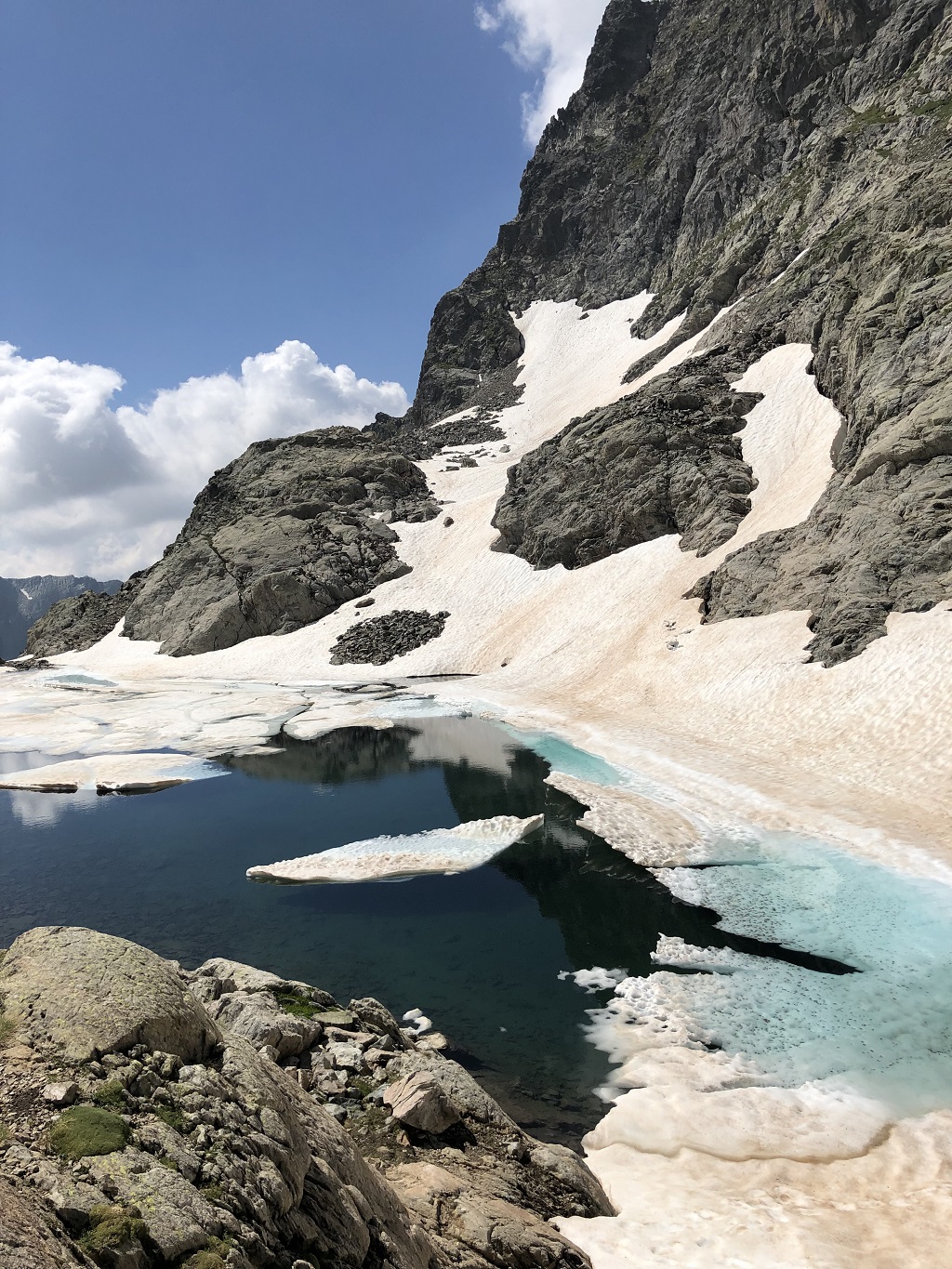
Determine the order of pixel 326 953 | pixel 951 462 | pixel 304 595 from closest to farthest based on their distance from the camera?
pixel 326 953
pixel 951 462
pixel 304 595

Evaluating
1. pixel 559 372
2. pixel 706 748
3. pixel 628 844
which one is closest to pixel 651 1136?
pixel 628 844

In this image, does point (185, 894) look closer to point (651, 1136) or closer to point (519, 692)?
point (651, 1136)

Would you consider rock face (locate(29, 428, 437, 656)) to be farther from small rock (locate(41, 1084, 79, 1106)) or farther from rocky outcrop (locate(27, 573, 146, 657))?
small rock (locate(41, 1084, 79, 1106))

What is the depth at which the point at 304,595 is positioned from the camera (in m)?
75.8

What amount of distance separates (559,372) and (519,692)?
10139 cm

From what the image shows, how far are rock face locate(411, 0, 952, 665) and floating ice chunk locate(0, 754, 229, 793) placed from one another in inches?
1157

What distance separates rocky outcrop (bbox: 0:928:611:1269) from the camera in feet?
12.9

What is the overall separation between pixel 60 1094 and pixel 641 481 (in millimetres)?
61052

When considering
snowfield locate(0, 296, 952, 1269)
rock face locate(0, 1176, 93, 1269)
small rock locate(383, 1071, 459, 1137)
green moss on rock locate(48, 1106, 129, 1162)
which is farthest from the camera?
snowfield locate(0, 296, 952, 1269)


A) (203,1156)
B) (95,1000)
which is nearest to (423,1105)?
(203,1156)

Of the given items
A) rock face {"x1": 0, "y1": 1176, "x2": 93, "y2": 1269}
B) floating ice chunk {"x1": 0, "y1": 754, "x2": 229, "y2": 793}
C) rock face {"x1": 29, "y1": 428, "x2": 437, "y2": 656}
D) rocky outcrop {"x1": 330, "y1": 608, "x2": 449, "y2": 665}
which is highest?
rock face {"x1": 29, "y1": 428, "x2": 437, "y2": 656}

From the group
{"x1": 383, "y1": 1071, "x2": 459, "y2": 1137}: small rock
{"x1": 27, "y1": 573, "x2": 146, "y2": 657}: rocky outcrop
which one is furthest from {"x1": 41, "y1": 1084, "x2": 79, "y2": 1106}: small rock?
{"x1": 27, "y1": 573, "x2": 146, "y2": 657}: rocky outcrop

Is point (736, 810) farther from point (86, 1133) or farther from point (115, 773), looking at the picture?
point (115, 773)

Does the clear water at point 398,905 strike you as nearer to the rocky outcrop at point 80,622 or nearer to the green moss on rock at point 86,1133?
the green moss on rock at point 86,1133
